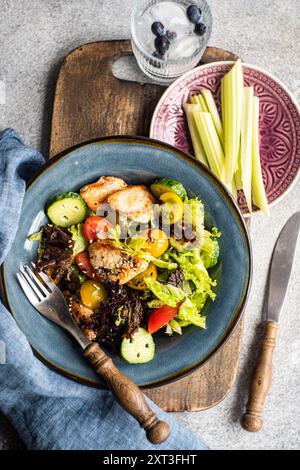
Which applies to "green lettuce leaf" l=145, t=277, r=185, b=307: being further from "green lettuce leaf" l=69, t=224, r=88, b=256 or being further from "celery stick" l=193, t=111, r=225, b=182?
"celery stick" l=193, t=111, r=225, b=182

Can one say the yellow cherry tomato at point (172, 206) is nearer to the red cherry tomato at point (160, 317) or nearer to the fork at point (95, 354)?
the red cherry tomato at point (160, 317)

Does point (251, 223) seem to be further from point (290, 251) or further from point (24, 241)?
point (24, 241)

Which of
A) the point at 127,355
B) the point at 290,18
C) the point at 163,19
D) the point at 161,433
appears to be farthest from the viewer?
the point at 290,18

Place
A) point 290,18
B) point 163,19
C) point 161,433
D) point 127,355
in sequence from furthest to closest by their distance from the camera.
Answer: point 290,18, point 163,19, point 127,355, point 161,433

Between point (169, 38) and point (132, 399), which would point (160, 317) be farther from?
point (169, 38)

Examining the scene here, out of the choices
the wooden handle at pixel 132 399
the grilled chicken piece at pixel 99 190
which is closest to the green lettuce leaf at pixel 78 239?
the grilled chicken piece at pixel 99 190

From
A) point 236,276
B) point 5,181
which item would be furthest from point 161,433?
point 5,181

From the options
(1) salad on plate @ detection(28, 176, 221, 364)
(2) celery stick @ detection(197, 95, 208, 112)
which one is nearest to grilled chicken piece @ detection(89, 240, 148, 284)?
(1) salad on plate @ detection(28, 176, 221, 364)
